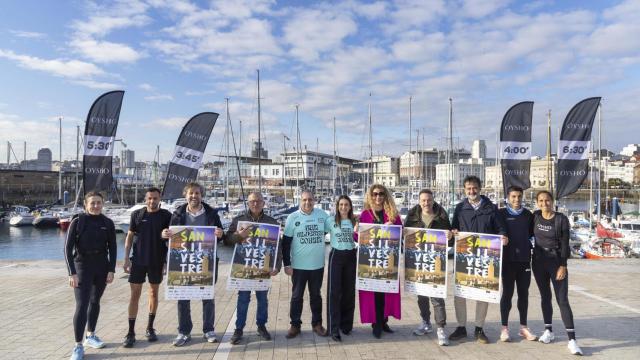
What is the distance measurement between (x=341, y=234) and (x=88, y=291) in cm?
363

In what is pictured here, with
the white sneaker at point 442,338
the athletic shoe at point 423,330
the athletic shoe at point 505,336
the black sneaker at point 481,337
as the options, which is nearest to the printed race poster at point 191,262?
the athletic shoe at point 423,330

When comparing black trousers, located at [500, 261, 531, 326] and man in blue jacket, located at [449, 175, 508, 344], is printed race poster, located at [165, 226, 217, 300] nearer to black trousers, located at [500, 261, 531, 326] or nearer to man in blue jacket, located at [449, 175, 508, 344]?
man in blue jacket, located at [449, 175, 508, 344]

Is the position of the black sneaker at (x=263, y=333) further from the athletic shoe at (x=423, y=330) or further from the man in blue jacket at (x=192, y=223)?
the athletic shoe at (x=423, y=330)

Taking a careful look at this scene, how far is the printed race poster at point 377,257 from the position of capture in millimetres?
6312

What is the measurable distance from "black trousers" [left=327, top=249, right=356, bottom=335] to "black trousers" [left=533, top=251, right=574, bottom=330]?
2.71 metres

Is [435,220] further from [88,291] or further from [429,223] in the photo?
[88,291]

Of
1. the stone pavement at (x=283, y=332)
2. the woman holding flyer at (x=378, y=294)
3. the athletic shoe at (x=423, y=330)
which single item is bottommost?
the stone pavement at (x=283, y=332)

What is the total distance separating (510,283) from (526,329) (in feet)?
2.55

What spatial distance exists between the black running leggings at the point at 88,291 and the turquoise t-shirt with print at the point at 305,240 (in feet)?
8.75

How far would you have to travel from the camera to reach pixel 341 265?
6316 millimetres

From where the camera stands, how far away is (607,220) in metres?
39.2

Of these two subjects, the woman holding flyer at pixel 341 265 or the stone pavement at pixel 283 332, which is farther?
the woman holding flyer at pixel 341 265

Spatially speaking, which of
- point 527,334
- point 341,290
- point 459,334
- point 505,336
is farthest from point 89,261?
point 527,334

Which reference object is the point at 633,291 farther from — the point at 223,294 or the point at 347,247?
the point at 223,294
